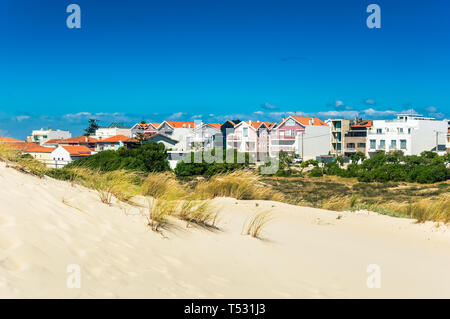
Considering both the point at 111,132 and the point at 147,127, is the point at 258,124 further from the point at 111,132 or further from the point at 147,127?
the point at 111,132

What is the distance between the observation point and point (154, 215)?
21.2 ft

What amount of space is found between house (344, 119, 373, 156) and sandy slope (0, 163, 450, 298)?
6641 centimetres

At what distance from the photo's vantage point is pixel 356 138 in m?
72.5

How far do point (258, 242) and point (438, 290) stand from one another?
2.76 m

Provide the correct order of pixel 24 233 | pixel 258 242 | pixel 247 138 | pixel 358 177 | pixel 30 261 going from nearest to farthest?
pixel 30 261
pixel 24 233
pixel 258 242
pixel 358 177
pixel 247 138

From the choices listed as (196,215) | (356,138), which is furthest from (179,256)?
(356,138)

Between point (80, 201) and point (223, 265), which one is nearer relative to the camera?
point (223, 265)

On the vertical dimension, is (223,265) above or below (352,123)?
below

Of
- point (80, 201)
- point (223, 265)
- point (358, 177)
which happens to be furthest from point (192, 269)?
point (358, 177)

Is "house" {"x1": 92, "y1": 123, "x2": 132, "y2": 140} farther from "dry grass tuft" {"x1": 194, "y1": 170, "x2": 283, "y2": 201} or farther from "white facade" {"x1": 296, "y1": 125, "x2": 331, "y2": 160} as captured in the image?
"dry grass tuft" {"x1": 194, "y1": 170, "x2": 283, "y2": 201}

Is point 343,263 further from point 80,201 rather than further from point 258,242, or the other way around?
point 80,201

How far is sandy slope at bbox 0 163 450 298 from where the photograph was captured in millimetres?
4055

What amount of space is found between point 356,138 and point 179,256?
7149cm

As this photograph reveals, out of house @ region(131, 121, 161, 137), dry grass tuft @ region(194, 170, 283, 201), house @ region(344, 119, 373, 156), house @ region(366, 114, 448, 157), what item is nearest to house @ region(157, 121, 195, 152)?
house @ region(131, 121, 161, 137)
